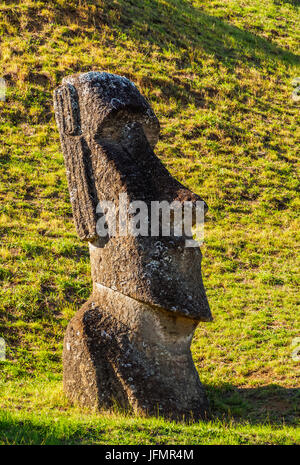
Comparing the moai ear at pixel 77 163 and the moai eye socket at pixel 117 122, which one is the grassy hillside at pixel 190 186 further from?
the moai eye socket at pixel 117 122

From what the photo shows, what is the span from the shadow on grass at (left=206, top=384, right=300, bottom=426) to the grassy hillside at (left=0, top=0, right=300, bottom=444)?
0.03 meters

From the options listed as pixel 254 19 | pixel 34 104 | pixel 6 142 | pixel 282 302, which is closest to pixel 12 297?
pixel 282 302

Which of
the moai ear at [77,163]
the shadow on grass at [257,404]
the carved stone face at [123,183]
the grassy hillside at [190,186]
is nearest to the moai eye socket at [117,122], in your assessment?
the carved stone face at [123,183]

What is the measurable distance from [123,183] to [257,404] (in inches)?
132

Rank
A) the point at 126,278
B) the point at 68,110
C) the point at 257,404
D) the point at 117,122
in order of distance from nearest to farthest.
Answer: the point at 126,278
the point at 117,122
the point at 68,110
the point at 257,404

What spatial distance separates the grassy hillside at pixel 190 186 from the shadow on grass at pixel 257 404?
28mm

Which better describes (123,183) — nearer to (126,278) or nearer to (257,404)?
(126,278)

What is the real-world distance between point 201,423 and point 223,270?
726cm

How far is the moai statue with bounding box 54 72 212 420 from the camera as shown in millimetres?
6652

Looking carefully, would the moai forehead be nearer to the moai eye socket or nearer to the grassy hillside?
the moai eye socket

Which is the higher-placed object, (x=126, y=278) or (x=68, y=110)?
(x=68, y=110)

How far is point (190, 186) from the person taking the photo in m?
17.0

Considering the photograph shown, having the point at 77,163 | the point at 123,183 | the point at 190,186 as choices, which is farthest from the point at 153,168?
the point at 190,186

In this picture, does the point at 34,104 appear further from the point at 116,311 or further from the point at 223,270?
the point at 116,311
